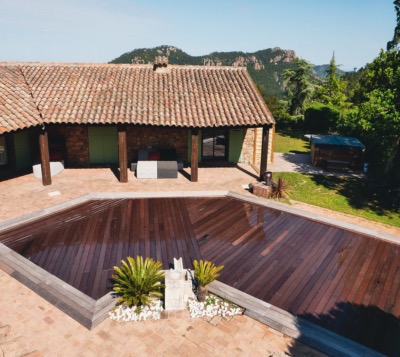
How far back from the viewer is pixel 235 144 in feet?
65.3

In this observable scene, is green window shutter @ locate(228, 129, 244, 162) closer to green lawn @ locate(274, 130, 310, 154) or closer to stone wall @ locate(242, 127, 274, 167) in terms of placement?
stone wall @ locate(242, 127, 274, 167)

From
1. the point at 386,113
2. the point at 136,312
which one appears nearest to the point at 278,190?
the point at 386,113

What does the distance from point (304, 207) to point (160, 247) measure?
7.00 meters

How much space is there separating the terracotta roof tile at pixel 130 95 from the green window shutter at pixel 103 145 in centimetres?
252

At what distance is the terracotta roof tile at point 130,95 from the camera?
15156 millimetres

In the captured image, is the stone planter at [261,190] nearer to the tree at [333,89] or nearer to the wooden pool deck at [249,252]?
the wooden pool deck at [249,252]

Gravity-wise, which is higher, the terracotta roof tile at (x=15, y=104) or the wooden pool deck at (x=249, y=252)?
the terracotta roof tile at (x=15, y=104)

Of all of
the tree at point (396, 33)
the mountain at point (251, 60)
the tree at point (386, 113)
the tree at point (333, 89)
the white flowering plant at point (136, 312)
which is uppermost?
the mountain at point (251, 60)

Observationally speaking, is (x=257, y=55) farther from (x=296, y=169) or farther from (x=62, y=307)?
(x=62, y=307)

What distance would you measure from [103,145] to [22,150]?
13.8ft

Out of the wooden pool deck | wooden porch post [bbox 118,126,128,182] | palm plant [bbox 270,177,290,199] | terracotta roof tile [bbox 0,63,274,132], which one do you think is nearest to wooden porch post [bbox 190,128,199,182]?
terracotta roof tile [bbox 0,63,274,132]

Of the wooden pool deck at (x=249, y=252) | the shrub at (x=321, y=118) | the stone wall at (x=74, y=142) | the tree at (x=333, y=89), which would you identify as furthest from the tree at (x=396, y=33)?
the stone wall at (x=74, y=142)

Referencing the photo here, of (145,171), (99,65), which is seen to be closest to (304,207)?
(145,171)

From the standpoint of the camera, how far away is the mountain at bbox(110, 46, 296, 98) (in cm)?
11162
